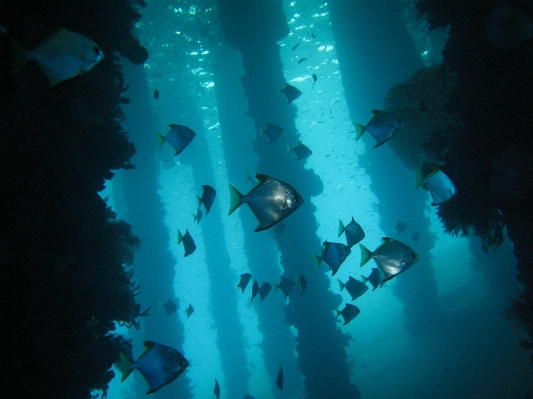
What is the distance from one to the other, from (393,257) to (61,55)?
4233mm

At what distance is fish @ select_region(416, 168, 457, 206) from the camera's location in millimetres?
3357

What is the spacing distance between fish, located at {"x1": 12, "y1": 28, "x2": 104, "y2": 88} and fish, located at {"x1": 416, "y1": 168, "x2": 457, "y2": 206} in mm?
3999

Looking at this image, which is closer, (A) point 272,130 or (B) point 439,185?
(B) point 439,185

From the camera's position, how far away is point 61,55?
8.34 feet

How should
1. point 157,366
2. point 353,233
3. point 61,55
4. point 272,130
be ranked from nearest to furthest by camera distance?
point 61,55, point 157,366, point 353,233, point 272,130

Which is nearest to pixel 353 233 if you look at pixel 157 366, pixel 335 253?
pixel 335 253

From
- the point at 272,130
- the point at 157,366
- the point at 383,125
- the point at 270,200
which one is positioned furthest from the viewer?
the point at 272,130

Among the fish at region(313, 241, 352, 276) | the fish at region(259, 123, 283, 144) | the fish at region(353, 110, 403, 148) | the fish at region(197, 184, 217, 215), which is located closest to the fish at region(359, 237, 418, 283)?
the fish at region(313, 241, 352, 276)

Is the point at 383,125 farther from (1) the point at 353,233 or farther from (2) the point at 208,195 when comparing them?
(2) the point at 208,195

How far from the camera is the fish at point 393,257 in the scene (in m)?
3.23

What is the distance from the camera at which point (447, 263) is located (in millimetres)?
25438

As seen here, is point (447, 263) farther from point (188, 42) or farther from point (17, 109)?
point (17, 109)

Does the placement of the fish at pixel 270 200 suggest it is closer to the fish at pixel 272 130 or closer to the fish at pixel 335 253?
the fish at pixel 335 253

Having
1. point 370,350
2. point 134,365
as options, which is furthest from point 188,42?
→ point 370,350
